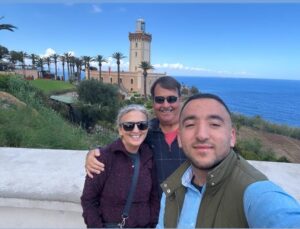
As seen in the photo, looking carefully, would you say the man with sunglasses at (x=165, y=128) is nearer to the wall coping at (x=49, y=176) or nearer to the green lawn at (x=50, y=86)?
the wall coping at (x=49, y=176)

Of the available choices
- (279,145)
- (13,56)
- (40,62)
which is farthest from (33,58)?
(279,145)

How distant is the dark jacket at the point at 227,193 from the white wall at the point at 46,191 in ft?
4.51

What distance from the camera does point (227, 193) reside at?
3.18 feet

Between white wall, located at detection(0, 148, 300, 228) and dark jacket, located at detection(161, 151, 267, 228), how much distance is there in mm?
1375

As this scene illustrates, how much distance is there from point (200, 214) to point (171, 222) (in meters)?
0.19

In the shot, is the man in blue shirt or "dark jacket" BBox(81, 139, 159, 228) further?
"dark jacket" BBox(81, 139, 159, 228)

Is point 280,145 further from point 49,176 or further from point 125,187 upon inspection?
point 125,187

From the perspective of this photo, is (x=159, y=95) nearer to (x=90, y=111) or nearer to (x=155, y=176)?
(x=155, y=176)

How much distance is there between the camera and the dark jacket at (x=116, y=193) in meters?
1.77

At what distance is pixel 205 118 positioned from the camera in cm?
113

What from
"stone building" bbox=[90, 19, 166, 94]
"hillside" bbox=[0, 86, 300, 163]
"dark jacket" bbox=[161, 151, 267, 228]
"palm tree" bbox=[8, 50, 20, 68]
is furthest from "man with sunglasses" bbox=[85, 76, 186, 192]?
"stone building" bbox=[90, 19, 166, 94]

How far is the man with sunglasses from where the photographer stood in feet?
6.28

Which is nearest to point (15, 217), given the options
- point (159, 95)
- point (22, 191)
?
point (22, 191)

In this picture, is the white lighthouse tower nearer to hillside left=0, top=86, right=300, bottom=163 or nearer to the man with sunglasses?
hillside left=0, top=86, right=300, bottom=163
